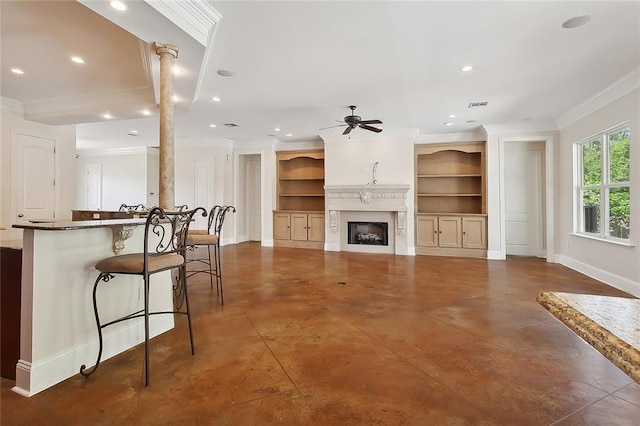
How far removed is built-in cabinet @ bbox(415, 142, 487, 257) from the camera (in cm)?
666

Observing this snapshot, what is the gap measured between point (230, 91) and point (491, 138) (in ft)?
17.2

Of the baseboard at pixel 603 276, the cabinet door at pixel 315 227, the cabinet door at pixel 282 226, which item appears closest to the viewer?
the baseboard at pixel 603 276

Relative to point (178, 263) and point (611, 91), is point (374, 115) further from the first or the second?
point (178, 263)

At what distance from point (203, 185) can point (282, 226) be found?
2.43 metres

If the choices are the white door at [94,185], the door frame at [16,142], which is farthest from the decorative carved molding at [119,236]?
the white door at [94,185]


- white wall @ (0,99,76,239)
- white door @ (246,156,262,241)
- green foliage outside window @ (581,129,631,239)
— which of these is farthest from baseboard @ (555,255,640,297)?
white wall @ (0,99,76,239)

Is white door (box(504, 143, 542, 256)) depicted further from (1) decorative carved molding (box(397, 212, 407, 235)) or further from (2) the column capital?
(2) the column capital

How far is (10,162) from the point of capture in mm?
4926

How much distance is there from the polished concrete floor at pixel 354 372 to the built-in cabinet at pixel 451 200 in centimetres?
303

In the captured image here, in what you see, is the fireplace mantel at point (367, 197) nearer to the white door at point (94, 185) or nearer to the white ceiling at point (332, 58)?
the white ceiling at point (332, 58)

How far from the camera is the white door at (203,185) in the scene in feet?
27.1

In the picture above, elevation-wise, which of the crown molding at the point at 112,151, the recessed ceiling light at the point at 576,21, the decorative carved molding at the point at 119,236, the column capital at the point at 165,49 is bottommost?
the decorative carved molding at the point at 119,236

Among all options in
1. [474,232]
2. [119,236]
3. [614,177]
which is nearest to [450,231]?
[474,232]

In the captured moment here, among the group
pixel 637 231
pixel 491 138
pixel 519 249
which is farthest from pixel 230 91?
pixel 519 249
